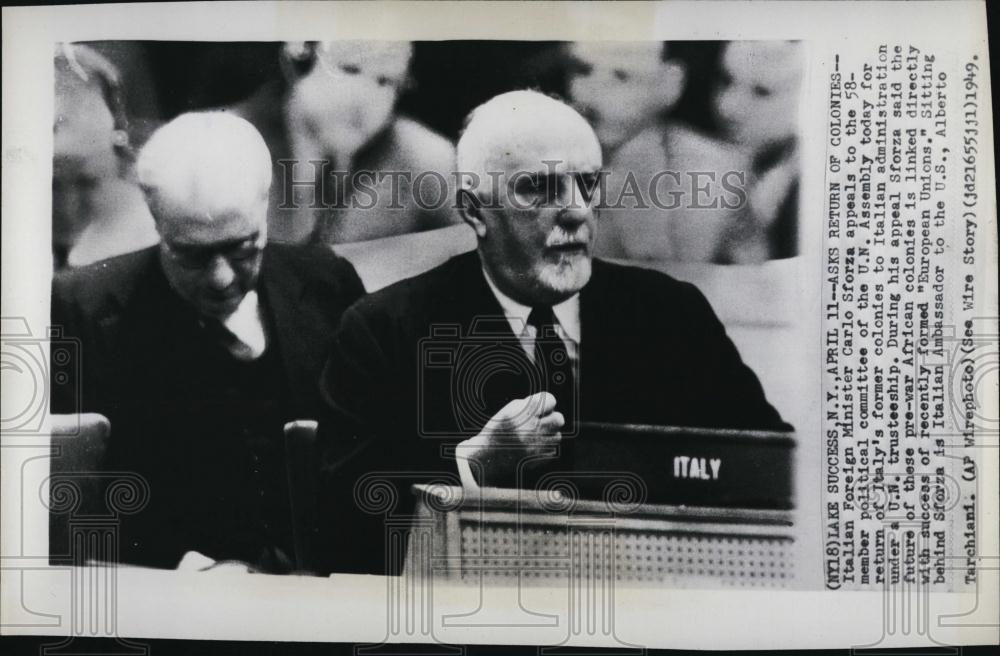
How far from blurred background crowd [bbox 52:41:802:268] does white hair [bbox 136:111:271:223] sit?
0.05 ft

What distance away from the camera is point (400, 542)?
1.04m

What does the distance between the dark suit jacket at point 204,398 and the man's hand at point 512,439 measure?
0.22 metres

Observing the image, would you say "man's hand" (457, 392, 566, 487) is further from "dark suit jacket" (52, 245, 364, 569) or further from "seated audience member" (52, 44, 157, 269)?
"seated audience member" (52, 44, 157, 269)

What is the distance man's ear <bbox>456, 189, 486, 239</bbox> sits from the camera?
1.04 meters

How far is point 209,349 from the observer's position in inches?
41.1

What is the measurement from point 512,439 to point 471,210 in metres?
0.30

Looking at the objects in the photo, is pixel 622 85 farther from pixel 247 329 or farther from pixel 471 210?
pixel 247 329

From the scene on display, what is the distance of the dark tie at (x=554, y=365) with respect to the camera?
103cm

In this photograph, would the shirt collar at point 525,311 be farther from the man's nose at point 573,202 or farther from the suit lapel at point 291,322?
the suit lapel at point 291,322

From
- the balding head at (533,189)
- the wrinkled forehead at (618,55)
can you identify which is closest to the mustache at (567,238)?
the balding head at (533,189)

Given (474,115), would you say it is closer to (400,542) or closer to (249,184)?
(249,184)

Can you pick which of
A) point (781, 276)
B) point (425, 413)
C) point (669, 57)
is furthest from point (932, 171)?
point (425, 413)

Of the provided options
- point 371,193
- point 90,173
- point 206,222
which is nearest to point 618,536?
point 371,193

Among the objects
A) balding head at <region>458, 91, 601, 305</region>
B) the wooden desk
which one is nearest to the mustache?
balding head at <region>458, 91, 601, 305</region>
